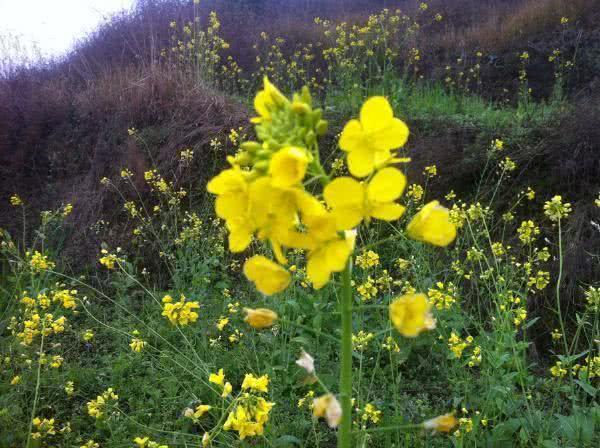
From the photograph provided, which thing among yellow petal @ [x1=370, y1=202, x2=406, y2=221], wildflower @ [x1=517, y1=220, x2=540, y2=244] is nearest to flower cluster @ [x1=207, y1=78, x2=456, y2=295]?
yellow petal @ [x1=370, y1=202, x2=406, y2=221]

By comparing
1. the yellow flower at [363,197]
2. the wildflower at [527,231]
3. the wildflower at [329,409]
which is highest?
the yellow flower at [363,197]

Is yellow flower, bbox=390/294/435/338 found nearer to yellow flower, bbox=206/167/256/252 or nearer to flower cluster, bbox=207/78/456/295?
flower cluster, bbox=207/78/456/295

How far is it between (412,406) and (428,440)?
32 cm

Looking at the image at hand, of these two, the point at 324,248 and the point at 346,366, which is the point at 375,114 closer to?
the point at 324,248

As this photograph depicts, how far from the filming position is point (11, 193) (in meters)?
6.19

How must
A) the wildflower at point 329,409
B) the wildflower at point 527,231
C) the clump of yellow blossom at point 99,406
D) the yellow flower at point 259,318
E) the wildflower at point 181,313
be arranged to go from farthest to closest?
the wildflower at point 527,231 → the wildflower at point 181,313 → the clump of yellow blossom at point 99,406 → the yellow flower at point 259,318 → the wildflower at point 329,409

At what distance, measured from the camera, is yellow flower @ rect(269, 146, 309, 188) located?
98cm

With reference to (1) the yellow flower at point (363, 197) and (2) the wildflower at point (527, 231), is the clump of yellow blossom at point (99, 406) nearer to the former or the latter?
(1) the yellow flower at point (363, 197)

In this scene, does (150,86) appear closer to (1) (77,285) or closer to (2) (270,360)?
(1) (77,285)

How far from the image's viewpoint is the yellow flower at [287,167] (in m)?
0.98

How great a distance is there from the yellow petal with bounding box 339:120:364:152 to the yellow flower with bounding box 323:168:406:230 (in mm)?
82

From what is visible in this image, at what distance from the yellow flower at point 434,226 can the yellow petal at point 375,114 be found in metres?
0.22

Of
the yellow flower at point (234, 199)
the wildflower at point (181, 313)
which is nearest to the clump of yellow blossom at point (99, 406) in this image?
the wildflower at point (181, 313)

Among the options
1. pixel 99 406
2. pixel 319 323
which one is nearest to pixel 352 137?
pixel 99 406
